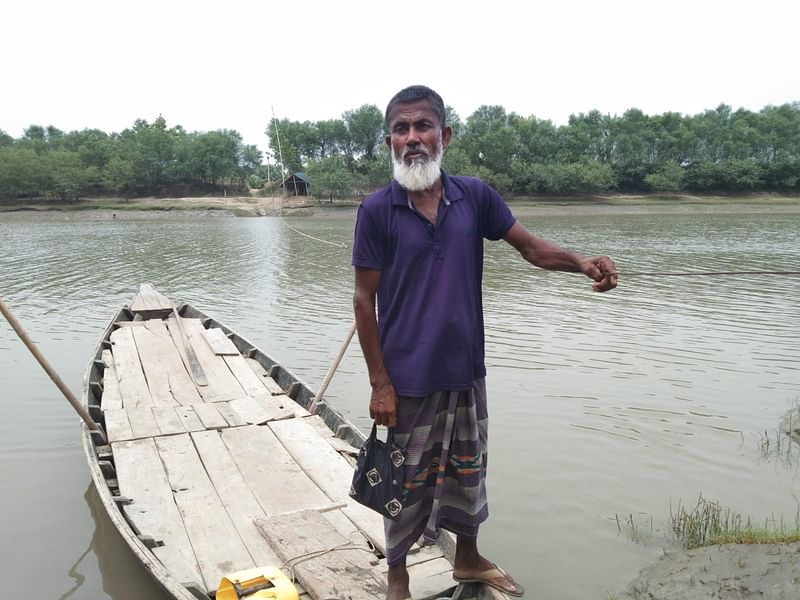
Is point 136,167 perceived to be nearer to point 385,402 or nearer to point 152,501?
point 152,501

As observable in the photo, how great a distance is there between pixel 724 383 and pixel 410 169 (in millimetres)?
5995

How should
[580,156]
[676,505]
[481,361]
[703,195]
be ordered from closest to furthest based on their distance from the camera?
[481,361], [676,505], [703,195], [580,156]

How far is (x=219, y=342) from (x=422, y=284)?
5590 mm

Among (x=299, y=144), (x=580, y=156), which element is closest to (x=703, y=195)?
(x=580, y=156)

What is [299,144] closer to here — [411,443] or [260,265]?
[260,265]

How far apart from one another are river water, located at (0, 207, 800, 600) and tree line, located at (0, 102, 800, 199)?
3584cm

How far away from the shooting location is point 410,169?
2.38 metres

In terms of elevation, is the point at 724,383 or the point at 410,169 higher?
the point at 410,169

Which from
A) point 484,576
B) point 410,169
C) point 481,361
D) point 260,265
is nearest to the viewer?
point 410,169

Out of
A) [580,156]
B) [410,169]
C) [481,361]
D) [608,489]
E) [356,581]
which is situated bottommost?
[608,489]

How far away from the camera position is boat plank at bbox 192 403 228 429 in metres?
4.95

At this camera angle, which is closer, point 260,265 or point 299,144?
point 260,265

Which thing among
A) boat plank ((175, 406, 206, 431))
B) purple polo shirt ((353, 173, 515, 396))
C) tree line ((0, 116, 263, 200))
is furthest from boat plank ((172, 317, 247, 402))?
tree line ((0, 116, 263, 200))

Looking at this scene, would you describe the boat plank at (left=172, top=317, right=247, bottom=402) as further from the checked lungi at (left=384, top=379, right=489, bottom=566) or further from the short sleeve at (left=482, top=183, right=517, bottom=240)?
the short sleeve at (left=482, top=183, right=517, bottom=240)
